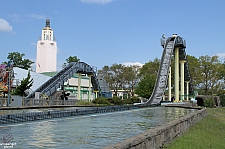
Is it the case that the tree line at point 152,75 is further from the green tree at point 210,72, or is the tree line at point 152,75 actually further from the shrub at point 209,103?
the shrub at point 209,103

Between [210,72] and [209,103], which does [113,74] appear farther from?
[209,103]

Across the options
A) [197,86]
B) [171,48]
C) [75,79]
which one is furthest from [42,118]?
[197,86]

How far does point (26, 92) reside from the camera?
5003 centimetres

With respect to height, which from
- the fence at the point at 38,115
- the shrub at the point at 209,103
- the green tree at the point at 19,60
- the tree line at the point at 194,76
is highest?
the green tree at the point at 19,60

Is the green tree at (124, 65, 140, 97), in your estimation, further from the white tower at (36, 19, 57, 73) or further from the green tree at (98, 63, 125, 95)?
the white tower at (36, 19, 57, 73)

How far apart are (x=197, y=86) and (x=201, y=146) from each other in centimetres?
7439

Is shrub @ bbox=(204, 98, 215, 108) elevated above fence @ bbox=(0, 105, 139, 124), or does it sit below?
below

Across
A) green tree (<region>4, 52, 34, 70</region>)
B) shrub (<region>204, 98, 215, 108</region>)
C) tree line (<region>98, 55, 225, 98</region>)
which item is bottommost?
shrub (<region>204, 98, 215, 108</region>)

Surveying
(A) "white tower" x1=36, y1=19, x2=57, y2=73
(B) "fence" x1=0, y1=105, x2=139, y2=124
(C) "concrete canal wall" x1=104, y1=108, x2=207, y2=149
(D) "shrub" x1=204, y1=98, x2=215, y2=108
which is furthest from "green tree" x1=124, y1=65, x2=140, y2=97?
(C) "concrete canal wall" x1=104, y1=108, x2=207, y2=149

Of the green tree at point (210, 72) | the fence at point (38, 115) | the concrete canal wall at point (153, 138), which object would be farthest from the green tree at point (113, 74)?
the concrete canal wall at point (153, 138)

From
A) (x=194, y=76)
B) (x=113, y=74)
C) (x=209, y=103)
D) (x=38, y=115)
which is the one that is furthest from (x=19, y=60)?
(x=38, y=115)

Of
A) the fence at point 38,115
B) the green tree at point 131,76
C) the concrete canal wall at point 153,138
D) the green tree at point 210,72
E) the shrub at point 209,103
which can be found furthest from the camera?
the green tree at point 131,76

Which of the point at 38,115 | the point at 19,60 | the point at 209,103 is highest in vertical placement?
the point at 19,60

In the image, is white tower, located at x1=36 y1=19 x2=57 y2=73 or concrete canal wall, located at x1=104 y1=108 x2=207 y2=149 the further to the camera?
white tower, located at x1=36 y1=19 x2=57 y2=73
